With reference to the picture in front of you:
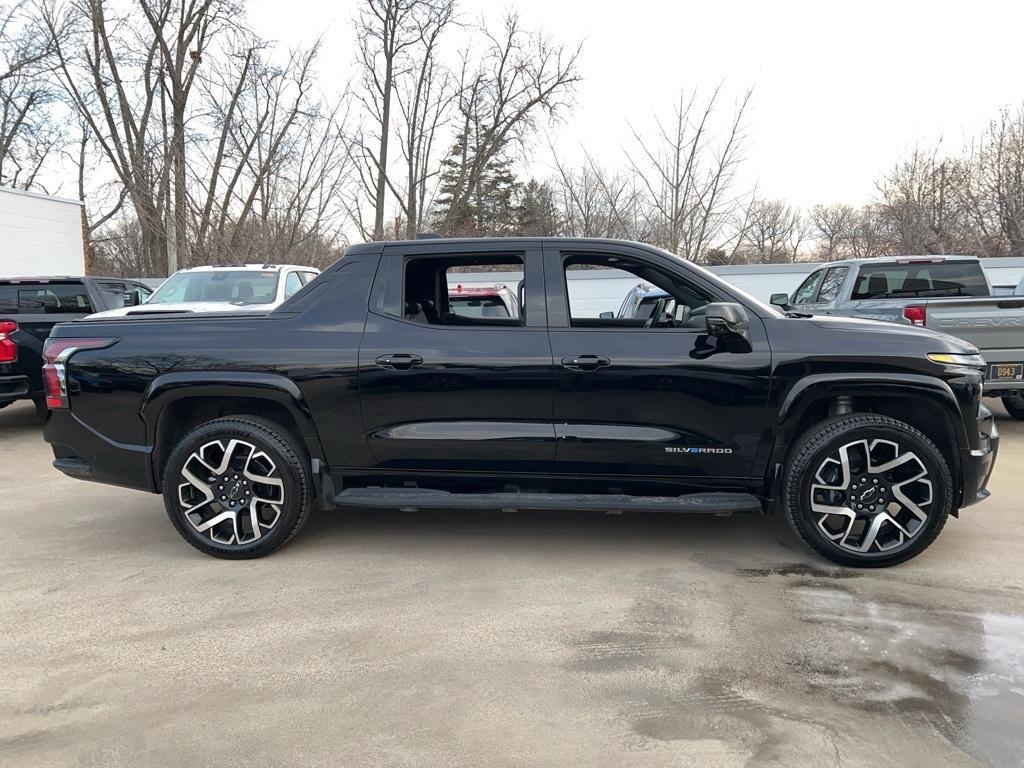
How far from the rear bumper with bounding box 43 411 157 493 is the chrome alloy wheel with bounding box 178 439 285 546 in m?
0.30

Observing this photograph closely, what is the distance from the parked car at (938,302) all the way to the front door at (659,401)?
10.2 ft

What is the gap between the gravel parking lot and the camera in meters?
2.42

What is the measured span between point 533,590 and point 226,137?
2434cm

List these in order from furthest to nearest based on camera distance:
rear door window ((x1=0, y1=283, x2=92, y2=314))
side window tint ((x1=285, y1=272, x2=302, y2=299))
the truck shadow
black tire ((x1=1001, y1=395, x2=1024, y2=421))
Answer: side window tint ((x1=285, y1=272, x2=302, y2=299)), rear door window ((x1=0, y1=283, x2=92, y2=314)), black tire ((x1=1001, y1=395, x2=1024, y2=421)), the truck shadow

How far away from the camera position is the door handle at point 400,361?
3.90 m

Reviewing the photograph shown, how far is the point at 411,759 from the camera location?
2330mm

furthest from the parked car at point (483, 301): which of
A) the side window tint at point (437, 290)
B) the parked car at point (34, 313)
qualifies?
the parked car at point (34, 313)

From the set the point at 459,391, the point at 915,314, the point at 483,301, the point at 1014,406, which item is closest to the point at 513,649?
the point at 459,391

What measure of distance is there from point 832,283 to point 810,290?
1.06 meters

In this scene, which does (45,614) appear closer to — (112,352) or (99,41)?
(112,352)

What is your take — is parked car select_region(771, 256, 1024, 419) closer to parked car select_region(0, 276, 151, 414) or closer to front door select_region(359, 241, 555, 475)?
front door select_region(359, 241, 555, 475)

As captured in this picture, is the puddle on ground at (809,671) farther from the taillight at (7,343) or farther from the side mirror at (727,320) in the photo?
the taillight at (7,343)

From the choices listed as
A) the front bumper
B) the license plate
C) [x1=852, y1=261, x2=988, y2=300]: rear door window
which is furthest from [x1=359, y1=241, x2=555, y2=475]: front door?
[x1=852, y1=261, x2=988, y2=300]: rear door window

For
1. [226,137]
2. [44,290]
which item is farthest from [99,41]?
[44,290]
